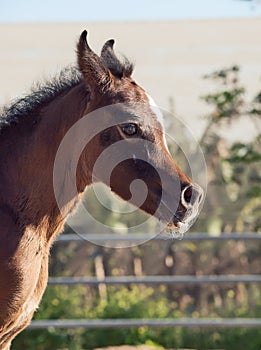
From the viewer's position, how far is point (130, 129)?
4.53 metres

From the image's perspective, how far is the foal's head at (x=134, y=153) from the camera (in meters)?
4.48

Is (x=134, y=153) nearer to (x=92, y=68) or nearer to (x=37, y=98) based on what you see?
(x=92, y=68)

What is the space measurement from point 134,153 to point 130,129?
0.12m

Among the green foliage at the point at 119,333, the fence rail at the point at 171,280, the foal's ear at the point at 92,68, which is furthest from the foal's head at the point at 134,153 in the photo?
the green foliage at the point at 119,333

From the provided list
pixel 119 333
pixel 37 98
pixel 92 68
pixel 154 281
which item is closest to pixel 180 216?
pixel 92 68

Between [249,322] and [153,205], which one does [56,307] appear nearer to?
[249,322]

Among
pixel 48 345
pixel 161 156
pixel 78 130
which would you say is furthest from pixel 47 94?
pixel 48 345

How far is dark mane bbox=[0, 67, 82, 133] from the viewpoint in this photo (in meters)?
4.70

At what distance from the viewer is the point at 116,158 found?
4566mm

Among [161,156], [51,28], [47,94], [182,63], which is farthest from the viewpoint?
[51,28]

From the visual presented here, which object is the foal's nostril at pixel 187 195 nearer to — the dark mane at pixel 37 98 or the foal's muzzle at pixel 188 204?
the foal's muzzle at pixel 188 204

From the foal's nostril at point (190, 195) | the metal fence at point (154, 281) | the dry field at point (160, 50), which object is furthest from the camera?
the dry field at point (160, 50)

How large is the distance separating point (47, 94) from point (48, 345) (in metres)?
4.07

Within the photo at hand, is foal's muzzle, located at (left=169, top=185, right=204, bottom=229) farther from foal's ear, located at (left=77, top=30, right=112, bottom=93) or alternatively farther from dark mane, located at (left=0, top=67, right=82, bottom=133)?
dark mane, located at (left=0, top=67, right=82, bottom=133)
